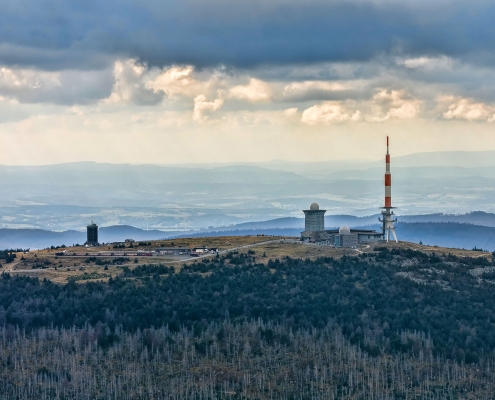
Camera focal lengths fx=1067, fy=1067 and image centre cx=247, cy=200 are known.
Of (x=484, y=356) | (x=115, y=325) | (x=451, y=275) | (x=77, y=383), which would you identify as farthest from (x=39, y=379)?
(x=451, y=275)

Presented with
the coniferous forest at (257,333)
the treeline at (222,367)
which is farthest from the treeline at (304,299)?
the treeline at (222,367)

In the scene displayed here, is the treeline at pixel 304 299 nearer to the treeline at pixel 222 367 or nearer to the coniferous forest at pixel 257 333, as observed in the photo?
the coniferous forest at pixel 257 333

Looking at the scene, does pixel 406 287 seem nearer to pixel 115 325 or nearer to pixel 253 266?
pixel 253 266

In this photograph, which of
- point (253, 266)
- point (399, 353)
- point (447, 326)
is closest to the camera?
point (399, 353)

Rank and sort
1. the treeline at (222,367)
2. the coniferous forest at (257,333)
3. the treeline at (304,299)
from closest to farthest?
the treeline at (222,367) < the coniferous forest at (257,333) < the treeline at (304,299)

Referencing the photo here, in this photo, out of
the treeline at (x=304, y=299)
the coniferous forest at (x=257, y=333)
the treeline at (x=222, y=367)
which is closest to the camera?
the treeline at (x=222, y=367)

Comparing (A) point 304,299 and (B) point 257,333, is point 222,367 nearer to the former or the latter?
(B) point 257,333
